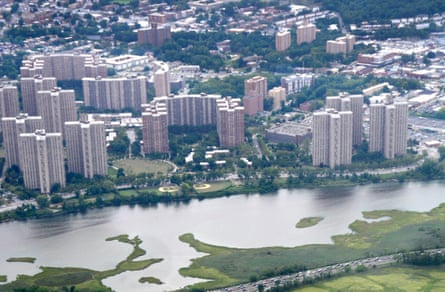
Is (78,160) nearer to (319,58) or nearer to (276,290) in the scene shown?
(276,290)

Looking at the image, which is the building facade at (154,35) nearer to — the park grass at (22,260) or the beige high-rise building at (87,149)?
the beige high-rise building at (87,149)

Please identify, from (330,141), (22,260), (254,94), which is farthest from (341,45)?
(22,260)

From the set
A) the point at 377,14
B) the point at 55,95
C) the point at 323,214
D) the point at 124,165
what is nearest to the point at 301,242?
the point at 323,214

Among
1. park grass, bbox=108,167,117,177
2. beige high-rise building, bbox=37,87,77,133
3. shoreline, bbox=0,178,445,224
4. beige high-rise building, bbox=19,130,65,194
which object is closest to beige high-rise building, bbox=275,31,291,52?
beige high-rise building, bbox=37,87,77,133

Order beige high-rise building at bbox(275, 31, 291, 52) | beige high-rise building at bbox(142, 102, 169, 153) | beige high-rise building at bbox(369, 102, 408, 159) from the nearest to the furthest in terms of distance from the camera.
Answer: beige high-rise building at bbox(369, 102, 408, 159)
beige high-rise building at bbox(142, 102, 169, 153)
beige high-rise building at bbox(275, 31, 291, 52)

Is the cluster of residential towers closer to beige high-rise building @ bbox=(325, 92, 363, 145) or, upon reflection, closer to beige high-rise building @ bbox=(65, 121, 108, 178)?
beige high-rise building @ bbox=(325, 92, 363, 145)

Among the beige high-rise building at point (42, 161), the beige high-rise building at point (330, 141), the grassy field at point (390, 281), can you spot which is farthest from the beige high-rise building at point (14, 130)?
the grassy field at point (390, 281)

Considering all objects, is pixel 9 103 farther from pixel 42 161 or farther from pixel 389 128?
pixel 389 128
